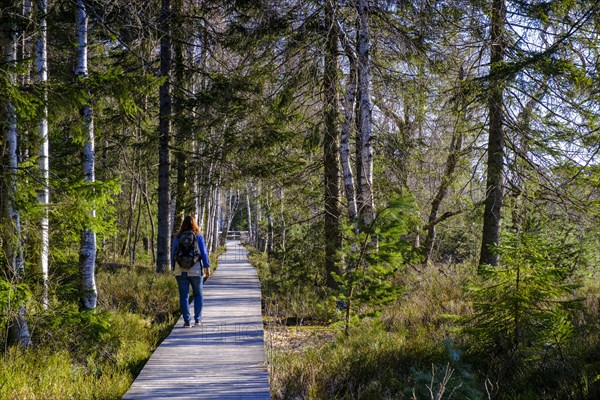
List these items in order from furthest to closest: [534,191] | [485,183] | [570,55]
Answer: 1. [485,183]
2. [534,191]
3. [570,55]

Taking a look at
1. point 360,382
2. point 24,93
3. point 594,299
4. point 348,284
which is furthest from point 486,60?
point 24,93

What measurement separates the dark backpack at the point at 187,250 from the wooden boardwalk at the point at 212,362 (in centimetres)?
120

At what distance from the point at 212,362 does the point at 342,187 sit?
7.43 m

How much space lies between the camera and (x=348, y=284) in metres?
6.66

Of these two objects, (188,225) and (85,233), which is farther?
(188,225)

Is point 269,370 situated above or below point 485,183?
below

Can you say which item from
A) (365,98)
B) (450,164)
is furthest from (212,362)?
(450,164)

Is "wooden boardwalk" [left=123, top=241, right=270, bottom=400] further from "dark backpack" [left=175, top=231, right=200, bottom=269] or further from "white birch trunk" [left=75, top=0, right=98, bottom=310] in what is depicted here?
"white birch trunk" [left=75, top=0, right=98, bottom=310]

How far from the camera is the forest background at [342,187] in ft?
17.0

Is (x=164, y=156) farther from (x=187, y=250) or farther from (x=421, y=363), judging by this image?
(x=421, y=363)

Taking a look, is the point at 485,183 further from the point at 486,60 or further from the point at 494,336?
the point at 494,336

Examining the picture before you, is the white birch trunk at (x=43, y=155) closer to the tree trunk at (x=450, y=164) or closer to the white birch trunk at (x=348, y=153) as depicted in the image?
the white birch trunk at (x=348, y=153)

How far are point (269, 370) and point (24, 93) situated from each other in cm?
453

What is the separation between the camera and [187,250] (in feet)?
24.8
